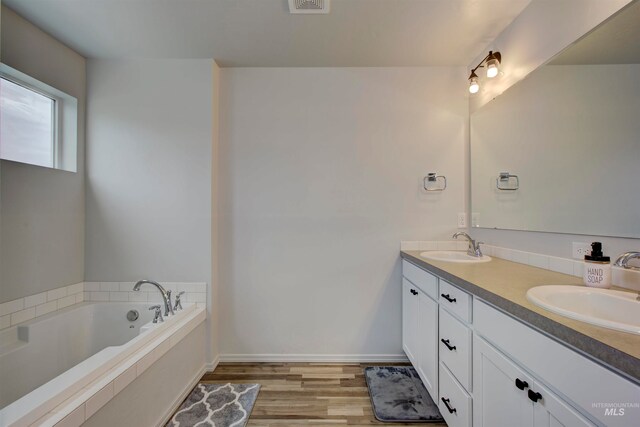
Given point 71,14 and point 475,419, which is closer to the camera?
point 475,419

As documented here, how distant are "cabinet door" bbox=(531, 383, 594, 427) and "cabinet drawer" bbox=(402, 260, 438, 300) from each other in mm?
757

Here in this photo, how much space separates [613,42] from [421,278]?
1507 millimetres

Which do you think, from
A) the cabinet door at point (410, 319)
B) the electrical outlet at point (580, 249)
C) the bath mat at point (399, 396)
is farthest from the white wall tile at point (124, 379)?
the electrical outlet at point (580, 249)

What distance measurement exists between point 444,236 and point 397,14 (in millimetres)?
1689

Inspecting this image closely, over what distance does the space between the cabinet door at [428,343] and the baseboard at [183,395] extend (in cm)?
165

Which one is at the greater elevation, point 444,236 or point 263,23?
point 263,23

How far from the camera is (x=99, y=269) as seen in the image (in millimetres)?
2117

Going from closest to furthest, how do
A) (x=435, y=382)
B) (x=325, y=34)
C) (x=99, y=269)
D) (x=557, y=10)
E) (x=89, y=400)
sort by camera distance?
(x=89, y=400), (x=557, y=10), (x=435, y=382), (x=325, y=34), (x=99, y=269)

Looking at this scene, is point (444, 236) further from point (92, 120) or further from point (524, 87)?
point (92, 120)

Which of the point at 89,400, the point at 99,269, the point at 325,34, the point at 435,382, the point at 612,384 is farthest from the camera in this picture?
the point at 99,269

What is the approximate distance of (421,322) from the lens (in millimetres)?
1787

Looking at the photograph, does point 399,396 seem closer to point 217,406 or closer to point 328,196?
point 217,406

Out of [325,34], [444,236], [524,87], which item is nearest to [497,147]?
[524,87]

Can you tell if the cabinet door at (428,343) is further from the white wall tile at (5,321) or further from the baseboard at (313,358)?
the white wall tile at (5,321)
